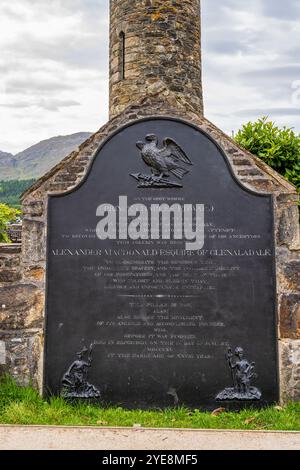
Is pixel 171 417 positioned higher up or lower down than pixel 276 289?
lower down

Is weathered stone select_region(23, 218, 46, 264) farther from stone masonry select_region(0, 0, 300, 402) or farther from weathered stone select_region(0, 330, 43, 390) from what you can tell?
weathered stone select_region(0, 330, 43, 390)

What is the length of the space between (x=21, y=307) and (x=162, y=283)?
5.13ft

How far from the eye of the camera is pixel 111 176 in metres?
5.09

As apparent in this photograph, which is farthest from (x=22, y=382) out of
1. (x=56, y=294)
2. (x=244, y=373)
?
(x=244, y=373)

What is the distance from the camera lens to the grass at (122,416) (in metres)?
4.31

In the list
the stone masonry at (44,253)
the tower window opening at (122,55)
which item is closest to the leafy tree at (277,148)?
the stone masonry at (44,253)

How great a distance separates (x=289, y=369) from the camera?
480 cm

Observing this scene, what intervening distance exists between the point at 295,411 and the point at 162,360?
1.40 meters

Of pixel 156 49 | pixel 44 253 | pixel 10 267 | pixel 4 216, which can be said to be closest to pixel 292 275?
pixel 44 253

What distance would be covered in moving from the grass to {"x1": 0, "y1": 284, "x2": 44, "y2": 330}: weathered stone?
681mm

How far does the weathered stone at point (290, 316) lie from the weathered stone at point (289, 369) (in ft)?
0.27

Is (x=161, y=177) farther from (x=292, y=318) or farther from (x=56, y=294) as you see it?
(x=292, y=318)

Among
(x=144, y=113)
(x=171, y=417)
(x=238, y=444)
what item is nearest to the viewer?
(x=238, y=444)

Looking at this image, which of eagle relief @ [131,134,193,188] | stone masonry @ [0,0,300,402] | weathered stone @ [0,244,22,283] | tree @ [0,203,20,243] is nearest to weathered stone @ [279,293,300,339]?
stone masonry @ [0,0,300,402]
